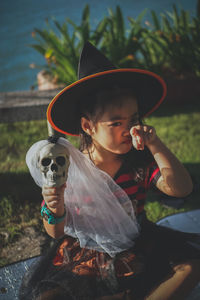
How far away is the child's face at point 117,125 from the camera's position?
113 centimetres

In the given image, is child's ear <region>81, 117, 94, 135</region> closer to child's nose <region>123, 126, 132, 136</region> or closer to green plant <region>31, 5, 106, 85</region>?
child's nose <region>123, 126, 132, 136</region>

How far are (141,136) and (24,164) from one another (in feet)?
5.76

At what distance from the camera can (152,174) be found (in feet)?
4.15

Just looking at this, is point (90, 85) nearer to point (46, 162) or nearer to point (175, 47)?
point (46, 162)

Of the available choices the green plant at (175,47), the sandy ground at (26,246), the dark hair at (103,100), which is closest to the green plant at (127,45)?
the green plant at (175,47)

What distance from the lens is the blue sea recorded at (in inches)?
208

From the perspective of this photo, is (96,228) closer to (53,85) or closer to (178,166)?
(178,166)

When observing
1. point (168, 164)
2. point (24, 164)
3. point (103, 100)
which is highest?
point (103, 100)

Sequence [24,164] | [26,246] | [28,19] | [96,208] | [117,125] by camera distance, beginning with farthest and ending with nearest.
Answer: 1. [28,19]
2. [24,164]
3. [26,246]
4. [96,208]
5. [117,125]

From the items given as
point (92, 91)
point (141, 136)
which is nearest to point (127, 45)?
point (92, 91)

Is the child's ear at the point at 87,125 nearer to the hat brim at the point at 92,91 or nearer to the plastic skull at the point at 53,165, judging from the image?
the hat brim at the point at 92,91

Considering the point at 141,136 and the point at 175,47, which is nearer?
the point at 141,136

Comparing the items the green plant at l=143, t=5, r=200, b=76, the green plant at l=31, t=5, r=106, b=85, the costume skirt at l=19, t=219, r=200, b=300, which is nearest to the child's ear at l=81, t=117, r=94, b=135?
the costume skirt at l=19, t=219, r=200, b=300

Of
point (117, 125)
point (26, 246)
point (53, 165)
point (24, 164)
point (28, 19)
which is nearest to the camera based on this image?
point (53, 165)
